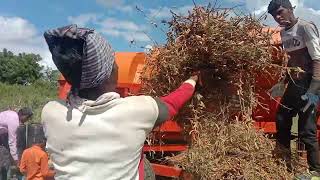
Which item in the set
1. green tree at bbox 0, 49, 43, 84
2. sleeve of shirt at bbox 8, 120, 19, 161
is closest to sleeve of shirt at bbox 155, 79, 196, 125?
sleeve of shirt at bbox 8, 120, 19, 161

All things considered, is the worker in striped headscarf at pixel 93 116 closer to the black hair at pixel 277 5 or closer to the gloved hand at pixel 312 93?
the gloved hand at pixel 312 93

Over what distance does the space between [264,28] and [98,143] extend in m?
2.29

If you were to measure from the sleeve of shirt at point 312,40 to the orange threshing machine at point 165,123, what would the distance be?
25 cm

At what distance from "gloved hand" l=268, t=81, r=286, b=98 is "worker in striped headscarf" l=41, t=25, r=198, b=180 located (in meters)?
2.53

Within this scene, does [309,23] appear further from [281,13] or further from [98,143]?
[98,143]

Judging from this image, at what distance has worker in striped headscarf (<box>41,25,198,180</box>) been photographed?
2.36 m

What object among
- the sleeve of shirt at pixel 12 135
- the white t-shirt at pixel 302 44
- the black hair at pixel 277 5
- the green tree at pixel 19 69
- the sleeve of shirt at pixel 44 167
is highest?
the green tree at pixel 19 69

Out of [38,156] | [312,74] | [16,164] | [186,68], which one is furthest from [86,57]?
[16,164]

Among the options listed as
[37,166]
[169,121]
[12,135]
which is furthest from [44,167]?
[169,121]

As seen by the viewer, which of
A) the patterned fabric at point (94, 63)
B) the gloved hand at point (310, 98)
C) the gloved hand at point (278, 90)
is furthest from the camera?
the gloved hand at point (278, 90)

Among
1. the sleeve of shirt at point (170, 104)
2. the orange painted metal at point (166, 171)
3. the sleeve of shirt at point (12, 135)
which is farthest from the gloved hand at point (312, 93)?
the sleeve of shirt at point (12, 135)

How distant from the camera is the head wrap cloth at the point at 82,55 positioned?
235 centimetres

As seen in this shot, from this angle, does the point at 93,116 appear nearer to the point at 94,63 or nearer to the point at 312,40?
the point at 94,63

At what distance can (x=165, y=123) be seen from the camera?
188 inches
